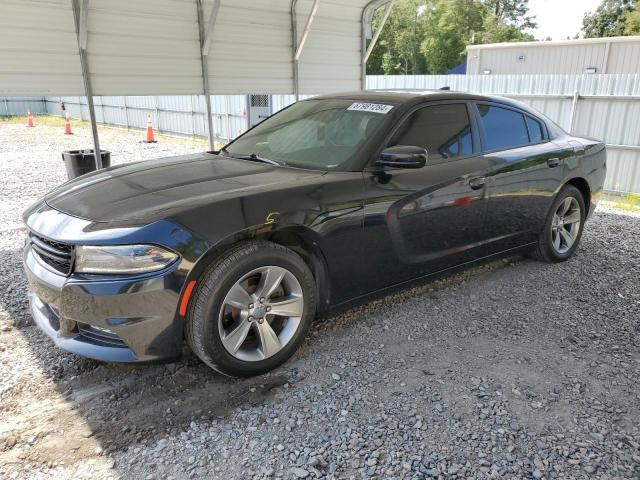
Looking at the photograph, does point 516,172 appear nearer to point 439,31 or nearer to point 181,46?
point 181,46

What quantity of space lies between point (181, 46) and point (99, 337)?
4.89 meters

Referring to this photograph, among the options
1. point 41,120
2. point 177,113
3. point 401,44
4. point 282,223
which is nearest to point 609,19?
point 401,44

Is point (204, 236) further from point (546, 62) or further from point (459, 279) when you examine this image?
point (546, 62)

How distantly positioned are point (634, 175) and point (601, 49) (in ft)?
42.4

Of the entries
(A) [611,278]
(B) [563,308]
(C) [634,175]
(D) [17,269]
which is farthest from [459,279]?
(C) [634,175]

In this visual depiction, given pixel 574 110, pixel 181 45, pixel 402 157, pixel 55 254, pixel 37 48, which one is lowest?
pixel 55 254

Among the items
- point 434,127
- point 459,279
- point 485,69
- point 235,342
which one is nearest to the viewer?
point 235,342

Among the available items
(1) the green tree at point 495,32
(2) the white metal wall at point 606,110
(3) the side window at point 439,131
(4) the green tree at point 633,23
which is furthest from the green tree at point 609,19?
(3) the side window at point 439,131

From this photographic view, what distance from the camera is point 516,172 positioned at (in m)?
4.27

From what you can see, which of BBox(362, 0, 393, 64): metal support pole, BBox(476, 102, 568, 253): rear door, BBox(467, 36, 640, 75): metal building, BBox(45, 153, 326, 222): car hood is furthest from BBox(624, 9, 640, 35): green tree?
BBox(45, 153, 326, 222): car hood

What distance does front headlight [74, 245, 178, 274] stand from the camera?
2.57 m

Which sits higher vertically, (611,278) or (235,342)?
(235,342)

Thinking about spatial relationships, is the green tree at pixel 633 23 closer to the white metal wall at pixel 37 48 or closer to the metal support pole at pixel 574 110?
the metal support pole at pixel 574 110

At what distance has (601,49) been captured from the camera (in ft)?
71.8
